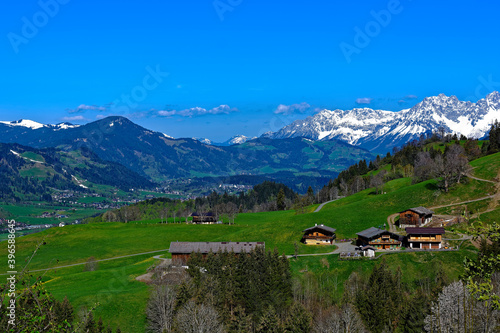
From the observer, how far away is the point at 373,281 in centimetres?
8188

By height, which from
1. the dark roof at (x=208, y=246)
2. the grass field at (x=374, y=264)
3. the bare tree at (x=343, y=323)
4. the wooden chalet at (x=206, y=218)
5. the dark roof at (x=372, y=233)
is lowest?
the bare tree at (x=343, y=323)

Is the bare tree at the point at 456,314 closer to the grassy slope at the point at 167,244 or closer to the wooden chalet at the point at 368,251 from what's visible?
the grassy slope at the point at 167,244

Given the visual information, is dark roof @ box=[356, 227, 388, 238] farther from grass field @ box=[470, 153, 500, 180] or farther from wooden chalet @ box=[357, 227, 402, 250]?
grass field @ box=[470, 153, 500, 180]

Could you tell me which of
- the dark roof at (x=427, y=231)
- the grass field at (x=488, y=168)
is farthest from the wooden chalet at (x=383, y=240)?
the grass field at (x=488, y=168)

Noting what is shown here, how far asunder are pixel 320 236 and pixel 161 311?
2463 inches

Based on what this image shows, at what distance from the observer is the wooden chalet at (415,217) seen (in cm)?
12288

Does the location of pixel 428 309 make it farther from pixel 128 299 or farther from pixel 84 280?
pixel 84 280

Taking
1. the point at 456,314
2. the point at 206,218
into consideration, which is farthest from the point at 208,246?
the point at 206,218

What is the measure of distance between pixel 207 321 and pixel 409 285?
5080 centimetres

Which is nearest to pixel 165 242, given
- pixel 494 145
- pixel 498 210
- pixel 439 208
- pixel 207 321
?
pixel 207 321

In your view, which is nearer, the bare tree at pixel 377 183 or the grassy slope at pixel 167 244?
the grassy slope at pixel 167 244

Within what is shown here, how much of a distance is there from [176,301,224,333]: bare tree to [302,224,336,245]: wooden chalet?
58.0m

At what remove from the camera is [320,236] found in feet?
400

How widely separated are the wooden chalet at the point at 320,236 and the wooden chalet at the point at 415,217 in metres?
23.5
